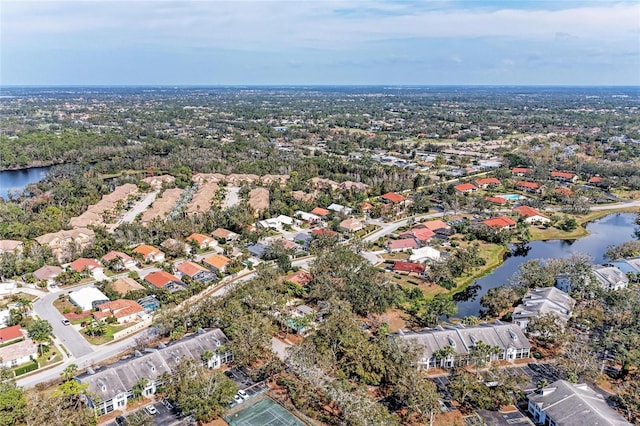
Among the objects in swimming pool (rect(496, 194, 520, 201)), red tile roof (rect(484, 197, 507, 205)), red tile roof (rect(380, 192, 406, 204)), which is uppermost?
red tile roof (rect(380, 192, 406, 204))

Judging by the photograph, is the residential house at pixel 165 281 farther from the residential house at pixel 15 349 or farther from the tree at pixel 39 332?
the residential house at pixel 15 349

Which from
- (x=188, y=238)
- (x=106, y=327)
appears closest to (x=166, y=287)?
(x=106, y=327)

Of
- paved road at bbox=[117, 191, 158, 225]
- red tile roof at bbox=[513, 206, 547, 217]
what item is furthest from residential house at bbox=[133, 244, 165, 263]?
red tile roof at bbox=[513, 206, 547, 217]

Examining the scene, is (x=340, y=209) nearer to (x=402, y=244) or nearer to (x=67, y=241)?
(x=402, y=244)

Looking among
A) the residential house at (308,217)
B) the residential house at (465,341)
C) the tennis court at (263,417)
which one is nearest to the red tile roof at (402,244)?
the residential house at (308,217)

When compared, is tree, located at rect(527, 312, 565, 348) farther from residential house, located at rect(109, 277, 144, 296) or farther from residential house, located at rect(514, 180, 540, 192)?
residential house, located at rect(514, 180, 540, 192)

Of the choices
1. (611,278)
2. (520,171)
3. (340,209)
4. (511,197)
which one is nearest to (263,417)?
(611,278)
